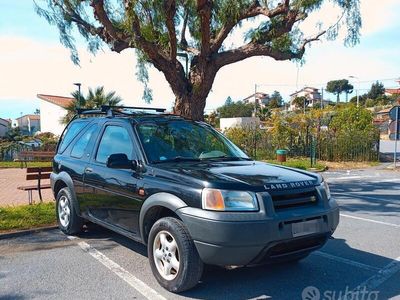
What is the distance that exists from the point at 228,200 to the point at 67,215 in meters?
3.49

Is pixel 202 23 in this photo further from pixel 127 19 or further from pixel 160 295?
pixel 160 295

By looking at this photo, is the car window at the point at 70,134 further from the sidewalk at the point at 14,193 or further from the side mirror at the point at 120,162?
the sidewalk at the point at 14,193

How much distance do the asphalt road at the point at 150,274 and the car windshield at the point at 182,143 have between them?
4.45 ft

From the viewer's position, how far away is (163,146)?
5.13 m

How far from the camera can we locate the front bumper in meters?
3.84

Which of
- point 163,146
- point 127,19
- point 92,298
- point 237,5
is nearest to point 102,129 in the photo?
point 163,146

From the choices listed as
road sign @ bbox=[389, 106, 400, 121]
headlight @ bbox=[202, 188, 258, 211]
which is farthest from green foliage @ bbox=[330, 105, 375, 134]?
headlight @ bbox=[202, 188, 258, 211]

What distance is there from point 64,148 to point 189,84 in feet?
13.2

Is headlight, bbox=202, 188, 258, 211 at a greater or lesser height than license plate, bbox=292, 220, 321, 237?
greater

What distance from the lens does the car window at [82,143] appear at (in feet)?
20.3

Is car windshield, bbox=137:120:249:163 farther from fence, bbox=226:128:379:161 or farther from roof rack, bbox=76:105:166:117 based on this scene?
fence, bbox=226:128:379:161

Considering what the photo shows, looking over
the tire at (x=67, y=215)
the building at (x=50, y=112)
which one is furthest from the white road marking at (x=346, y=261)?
the building at (x=50, y=112)

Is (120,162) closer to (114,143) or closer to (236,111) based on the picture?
(114,143)
